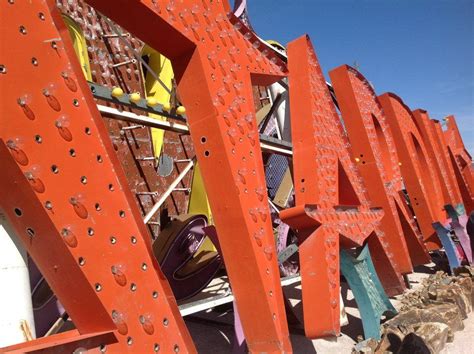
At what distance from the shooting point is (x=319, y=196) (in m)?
4.30

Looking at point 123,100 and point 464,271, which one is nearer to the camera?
point 123,100

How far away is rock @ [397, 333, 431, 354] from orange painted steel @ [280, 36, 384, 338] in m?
1.25

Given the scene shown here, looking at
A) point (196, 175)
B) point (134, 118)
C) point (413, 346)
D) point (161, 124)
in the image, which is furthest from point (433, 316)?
point (134, 118)

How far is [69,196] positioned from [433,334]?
190 inches

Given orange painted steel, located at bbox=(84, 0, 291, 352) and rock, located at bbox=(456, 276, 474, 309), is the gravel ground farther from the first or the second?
orange painted steel, located at bbox=(84, 0, 291, 352)

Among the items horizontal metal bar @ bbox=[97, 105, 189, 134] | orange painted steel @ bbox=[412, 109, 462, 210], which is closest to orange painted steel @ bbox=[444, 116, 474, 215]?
orange painted steel @ bbox=[412, 109, 462, 210]

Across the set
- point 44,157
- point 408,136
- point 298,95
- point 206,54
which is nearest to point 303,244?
point 298,95

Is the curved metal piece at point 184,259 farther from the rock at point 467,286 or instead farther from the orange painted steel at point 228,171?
the rock at point 467,286

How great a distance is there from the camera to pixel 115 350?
2.02m

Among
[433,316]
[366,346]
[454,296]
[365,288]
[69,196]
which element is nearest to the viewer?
[69,196]

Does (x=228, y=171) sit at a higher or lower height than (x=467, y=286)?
higher

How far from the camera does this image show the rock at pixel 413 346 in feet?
15.8

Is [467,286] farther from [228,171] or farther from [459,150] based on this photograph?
[459,150]

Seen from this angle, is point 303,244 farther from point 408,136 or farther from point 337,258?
point 408,136
